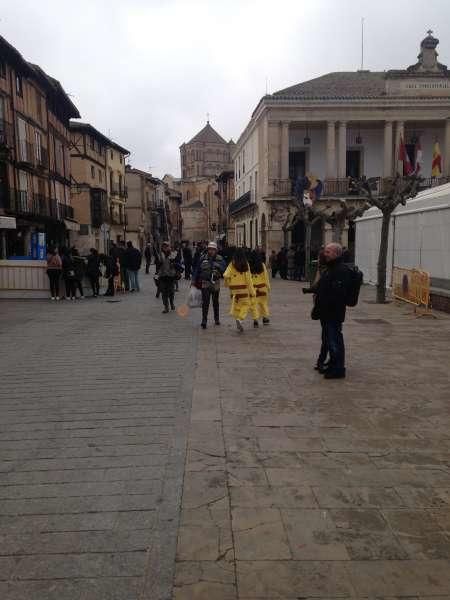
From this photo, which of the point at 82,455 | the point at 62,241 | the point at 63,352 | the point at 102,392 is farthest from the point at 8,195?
the point at 82,455

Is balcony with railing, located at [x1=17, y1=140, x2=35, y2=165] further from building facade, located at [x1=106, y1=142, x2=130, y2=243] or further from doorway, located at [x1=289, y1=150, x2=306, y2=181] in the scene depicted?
building facade, located at [x1=106, y1=142, x2=130, y2=243]

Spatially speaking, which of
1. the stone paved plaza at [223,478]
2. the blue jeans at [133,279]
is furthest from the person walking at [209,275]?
the blue jeans at [133,279]

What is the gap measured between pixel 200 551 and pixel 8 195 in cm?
2612

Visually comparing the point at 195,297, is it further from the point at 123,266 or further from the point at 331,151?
the point at 331,151

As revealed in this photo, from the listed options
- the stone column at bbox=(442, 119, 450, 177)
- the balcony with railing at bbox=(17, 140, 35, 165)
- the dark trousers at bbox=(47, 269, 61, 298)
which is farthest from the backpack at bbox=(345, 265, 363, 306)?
the stone column at bbox=(442, 119, 450, 177)

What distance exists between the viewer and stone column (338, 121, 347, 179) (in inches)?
1286

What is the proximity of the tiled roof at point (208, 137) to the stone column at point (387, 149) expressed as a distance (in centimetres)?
7397

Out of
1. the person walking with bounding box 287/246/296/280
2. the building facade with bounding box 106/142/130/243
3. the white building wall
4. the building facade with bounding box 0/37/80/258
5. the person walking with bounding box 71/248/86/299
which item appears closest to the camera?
the white building wall

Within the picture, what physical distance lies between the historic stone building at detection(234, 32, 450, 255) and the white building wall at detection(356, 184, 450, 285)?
14.4m

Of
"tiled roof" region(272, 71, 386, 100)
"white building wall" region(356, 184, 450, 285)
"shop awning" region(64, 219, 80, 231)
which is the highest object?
"tiled roof" region(272, 71, 386, 100)

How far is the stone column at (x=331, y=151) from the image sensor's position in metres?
32.5

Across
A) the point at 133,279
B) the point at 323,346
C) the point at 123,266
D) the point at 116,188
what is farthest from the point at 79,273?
the point at 116,188

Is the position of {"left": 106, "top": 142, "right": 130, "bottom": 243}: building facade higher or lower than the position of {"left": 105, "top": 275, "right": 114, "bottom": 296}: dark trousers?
higher

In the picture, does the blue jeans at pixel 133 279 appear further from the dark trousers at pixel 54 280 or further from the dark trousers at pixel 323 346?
the dark trousers at pixel 323 346
